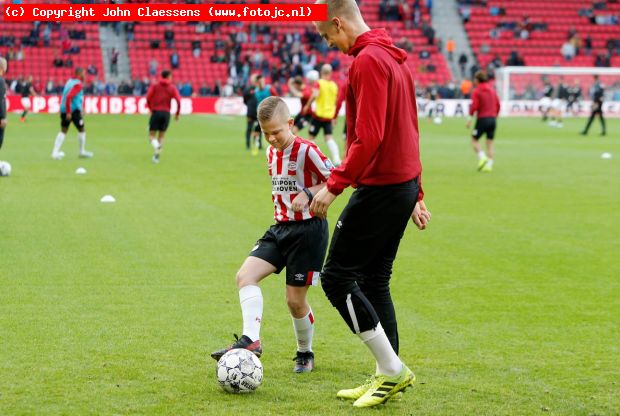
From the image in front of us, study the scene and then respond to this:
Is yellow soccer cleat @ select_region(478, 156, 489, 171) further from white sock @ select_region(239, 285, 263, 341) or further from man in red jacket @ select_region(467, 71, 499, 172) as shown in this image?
white sock @ select_region(239, 285, 263, 341)

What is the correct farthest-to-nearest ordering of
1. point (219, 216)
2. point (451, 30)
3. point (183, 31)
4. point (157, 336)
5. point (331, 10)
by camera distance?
1. point (451, 30)
2. point (183, 31)
3. point (219, 216)
4. point (157, 336)
5. point (331, 10)

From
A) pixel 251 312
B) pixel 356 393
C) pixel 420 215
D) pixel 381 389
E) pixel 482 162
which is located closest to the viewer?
pixel 381 389

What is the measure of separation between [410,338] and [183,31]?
4811 cm

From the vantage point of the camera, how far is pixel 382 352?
223 inches

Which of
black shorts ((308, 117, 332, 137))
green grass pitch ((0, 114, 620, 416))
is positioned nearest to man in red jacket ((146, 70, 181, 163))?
black shorts ((308, 117, 332, 137))

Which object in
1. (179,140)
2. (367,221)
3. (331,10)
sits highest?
(331,10)

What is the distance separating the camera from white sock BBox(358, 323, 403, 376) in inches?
221

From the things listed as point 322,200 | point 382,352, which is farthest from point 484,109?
point 322,200

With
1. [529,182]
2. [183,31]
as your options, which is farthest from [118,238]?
[183,31]

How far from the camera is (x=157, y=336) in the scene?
23.6ft

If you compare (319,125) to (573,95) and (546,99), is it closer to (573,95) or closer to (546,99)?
(546,99)

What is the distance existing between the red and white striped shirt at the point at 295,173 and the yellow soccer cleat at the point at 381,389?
116cm

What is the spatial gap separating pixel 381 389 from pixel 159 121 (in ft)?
59.7

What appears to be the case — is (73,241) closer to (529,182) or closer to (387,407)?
(387,407)
